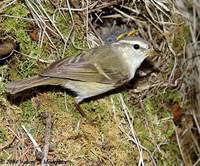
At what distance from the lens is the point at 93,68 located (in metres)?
4.31

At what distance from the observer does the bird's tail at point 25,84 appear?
12.8 ft

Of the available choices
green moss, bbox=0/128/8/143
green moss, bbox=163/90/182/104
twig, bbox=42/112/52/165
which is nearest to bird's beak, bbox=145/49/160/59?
green moss, bbox=163/90/182/104

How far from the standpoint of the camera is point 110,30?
4969 millimetres

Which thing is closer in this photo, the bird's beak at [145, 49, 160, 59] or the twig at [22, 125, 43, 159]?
the twig at [22, 125, 43, 159]

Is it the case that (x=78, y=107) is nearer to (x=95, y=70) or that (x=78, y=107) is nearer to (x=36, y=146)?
(x=95, y=70)

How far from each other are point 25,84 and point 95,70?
673mm

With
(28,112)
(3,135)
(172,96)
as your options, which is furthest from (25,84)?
(172,96)

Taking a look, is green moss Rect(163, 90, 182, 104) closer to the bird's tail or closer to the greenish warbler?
the greenish warbler

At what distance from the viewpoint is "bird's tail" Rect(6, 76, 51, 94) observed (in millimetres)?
3904

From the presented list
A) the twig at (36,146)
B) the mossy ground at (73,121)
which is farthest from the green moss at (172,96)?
the twig at (36,146)

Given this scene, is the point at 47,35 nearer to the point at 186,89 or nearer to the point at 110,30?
the point at 110,30

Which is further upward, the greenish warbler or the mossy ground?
the greenish warbler

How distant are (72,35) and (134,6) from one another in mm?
682

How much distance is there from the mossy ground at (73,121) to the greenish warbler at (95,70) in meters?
0.12
